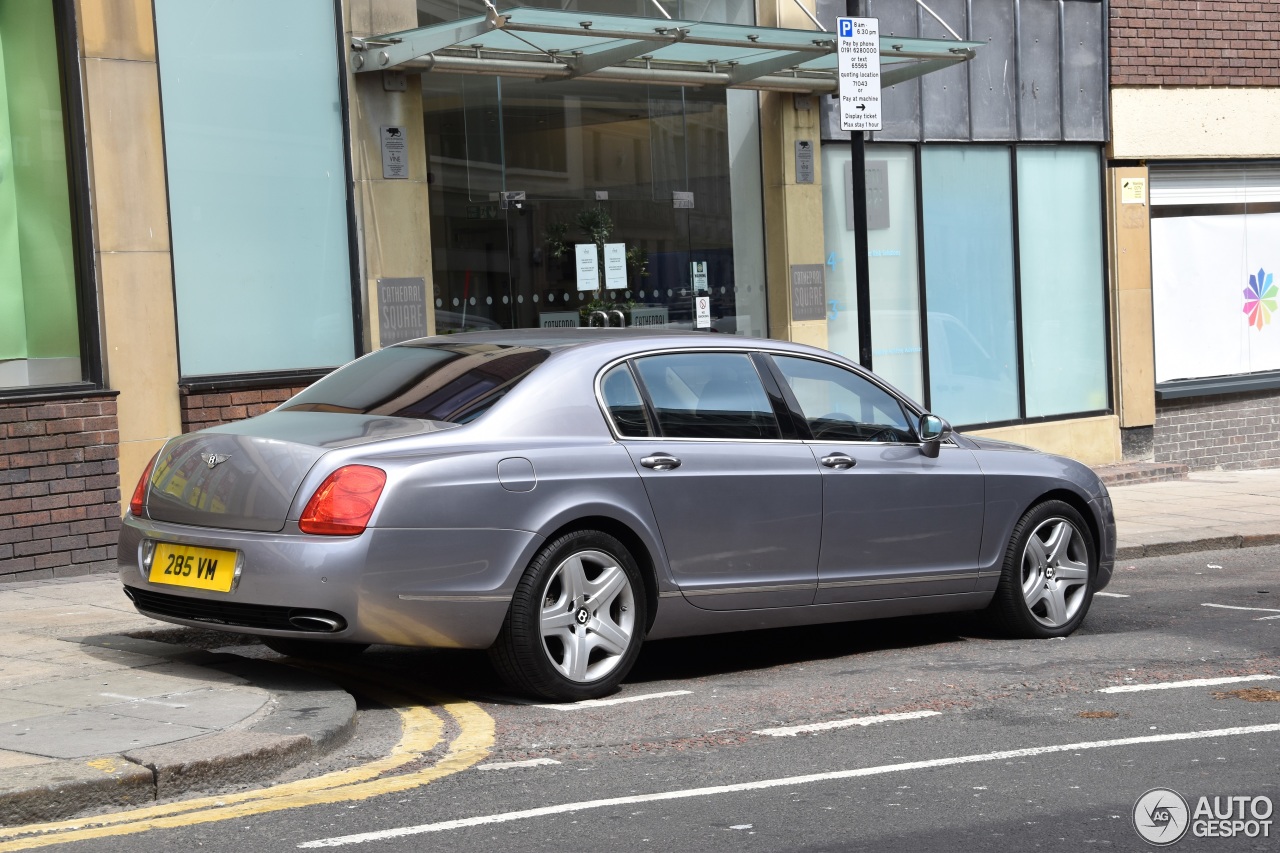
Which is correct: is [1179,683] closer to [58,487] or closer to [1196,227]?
[58,487]

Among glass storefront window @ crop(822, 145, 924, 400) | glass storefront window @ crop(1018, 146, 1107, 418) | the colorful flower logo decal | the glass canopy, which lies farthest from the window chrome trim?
the colorful flower logo decal

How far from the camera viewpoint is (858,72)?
456 inches

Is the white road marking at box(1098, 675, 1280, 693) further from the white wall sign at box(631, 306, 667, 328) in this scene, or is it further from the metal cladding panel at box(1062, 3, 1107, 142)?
the metal cladding panel at box(1062, 3, 1107, 142)

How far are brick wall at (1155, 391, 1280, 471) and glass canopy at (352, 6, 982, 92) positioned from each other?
5.59m

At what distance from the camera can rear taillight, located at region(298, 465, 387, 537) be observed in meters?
6.15

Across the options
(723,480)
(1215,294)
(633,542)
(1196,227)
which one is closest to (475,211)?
(723,480)

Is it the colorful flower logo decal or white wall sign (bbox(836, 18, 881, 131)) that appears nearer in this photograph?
white wall sign (bbox(836, 18, 881, 131))

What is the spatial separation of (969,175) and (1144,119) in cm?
240

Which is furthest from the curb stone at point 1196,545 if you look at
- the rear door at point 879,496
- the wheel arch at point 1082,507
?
the rear door at point 879,496

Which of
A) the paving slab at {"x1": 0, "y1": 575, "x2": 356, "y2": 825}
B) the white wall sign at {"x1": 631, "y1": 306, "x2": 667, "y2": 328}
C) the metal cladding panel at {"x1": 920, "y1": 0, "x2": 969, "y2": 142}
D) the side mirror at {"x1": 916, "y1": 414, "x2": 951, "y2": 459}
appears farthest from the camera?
the metal cladding panel at {"x1": 920, "y1": 0, "x2": 969, "y2": 142}

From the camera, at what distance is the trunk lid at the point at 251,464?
629cm

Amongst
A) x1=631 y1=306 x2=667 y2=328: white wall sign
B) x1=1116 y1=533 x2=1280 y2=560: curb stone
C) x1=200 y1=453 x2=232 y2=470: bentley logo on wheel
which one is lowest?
x1=1116 y1=533 x2=1280 y2=560: curb stone

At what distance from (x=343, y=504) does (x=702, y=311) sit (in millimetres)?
9004

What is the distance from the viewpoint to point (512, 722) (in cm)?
638
